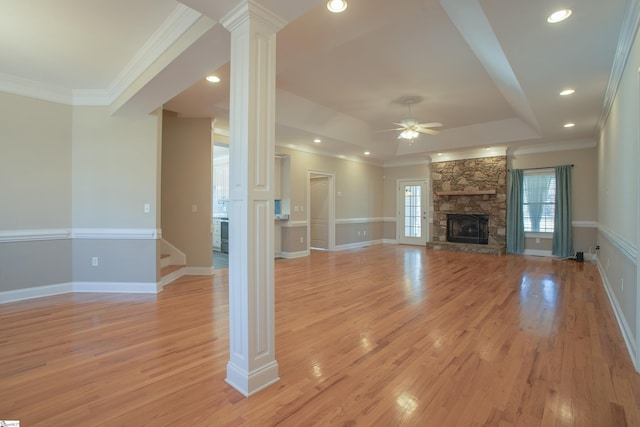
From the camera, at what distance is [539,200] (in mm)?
7547

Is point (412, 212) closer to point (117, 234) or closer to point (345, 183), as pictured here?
point (345, 183)

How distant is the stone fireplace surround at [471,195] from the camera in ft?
26.0

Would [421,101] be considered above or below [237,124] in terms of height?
above

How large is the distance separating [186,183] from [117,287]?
1.93 m

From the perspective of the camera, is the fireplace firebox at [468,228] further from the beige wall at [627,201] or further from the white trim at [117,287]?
the white trim at [117,287]

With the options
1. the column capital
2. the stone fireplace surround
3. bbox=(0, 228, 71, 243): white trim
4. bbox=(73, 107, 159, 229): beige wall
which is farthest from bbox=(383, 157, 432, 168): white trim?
bbox=(0, 228, 71, 243): white trim

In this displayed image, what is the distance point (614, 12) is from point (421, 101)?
3288 mm

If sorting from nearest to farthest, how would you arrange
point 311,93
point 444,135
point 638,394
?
point 638,394 → point 311,93 → point 444,135

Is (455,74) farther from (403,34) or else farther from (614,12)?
(614,12)

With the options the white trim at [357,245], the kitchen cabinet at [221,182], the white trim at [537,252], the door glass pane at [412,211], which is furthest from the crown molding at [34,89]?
the white trim at [537,252]

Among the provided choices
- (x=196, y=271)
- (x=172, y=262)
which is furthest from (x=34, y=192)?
(x=196, y=271)

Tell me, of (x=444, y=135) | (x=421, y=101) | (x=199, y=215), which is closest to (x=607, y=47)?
(x=421, y=101)

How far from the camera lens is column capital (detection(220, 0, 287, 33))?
198cm

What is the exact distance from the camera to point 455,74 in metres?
4.45
